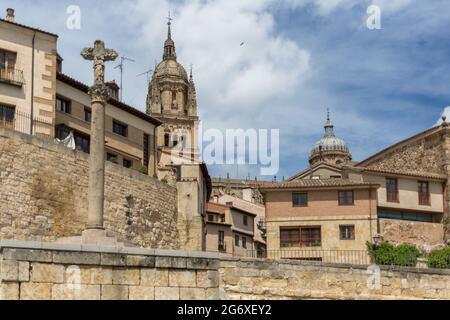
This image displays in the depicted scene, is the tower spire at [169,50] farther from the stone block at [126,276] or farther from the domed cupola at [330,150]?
the stone block at [126,276]

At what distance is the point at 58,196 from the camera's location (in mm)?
32500

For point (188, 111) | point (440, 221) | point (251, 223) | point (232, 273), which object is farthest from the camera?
point (188, 111)

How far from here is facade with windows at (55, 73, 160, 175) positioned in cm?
4156

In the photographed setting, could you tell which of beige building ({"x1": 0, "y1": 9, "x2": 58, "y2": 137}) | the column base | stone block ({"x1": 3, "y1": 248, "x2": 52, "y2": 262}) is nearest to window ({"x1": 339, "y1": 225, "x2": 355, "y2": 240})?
beige building ({"x1": 0, "y1": 9, "x2": 58, "y2": 137})

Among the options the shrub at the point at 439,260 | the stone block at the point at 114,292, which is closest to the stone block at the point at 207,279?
the stone block at the point at 114,292

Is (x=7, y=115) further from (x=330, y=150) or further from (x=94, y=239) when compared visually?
(x=330, y=150)

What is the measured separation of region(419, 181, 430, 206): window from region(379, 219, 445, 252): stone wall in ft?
4.77

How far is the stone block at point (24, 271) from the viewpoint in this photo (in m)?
15.1

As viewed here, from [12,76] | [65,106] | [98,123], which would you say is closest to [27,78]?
[12,76]

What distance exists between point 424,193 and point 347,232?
778 cm
